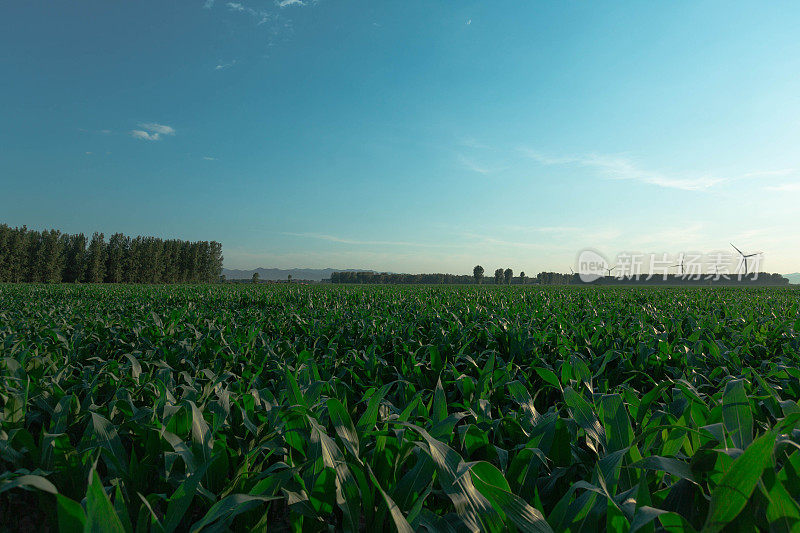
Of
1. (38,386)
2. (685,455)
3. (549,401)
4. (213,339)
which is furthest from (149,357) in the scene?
(685,455)

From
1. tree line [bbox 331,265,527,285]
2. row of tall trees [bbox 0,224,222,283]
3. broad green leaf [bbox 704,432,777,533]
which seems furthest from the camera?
tree line [bbox 331,265,527,285]

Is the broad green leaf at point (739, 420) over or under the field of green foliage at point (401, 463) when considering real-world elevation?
over

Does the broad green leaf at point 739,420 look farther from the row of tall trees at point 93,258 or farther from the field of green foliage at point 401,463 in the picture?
the row of tall trees at point 93,258

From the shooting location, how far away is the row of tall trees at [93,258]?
77250 mm

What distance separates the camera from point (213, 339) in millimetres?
5461

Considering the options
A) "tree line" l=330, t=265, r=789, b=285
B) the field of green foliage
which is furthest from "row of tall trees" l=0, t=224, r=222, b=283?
the field of green foliage

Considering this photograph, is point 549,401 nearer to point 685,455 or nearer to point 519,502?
point 685,455

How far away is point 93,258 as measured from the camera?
86.3 metres

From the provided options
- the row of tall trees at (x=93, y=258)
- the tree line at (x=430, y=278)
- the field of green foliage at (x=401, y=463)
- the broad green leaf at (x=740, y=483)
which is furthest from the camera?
the tree line at (x=430, y=278)

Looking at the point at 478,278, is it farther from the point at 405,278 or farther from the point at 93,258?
the point at 93,258

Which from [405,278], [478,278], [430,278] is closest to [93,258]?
[405,278]

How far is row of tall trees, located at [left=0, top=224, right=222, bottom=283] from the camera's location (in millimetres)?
77250

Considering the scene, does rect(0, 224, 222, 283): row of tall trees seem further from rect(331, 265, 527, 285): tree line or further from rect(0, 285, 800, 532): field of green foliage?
rect(0, 285, 800, 532): field of green foliage

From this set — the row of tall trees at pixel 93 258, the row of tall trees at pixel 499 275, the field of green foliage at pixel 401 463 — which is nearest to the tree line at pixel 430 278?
the row of tall trees at pixel 499 275
